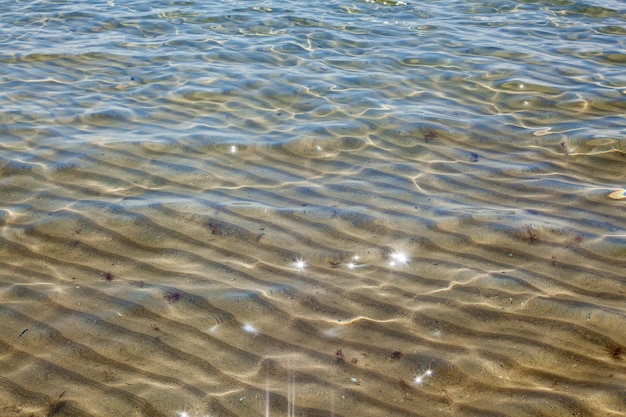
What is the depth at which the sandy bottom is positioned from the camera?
98.1 inches

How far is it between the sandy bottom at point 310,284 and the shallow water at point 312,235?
12 mm

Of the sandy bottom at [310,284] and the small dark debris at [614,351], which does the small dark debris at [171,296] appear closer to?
the sandy bottom at [310,284]

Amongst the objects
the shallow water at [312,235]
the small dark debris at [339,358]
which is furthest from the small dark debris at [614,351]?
the small dark debris at [339,358]

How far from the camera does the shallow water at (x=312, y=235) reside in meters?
2.54

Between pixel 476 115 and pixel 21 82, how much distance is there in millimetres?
4655

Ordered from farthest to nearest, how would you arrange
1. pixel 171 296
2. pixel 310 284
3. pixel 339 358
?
pixel 310 284 → pixel 171 296 → pixel 339 358

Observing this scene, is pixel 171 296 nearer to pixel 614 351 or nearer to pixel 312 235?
pixel 312 235

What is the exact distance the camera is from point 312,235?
3.50 m

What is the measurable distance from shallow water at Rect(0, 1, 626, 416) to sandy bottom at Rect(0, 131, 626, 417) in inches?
0.5

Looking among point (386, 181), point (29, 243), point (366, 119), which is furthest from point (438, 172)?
point (29, 243)

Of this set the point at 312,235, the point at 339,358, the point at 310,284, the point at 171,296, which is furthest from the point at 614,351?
the point at 171,296

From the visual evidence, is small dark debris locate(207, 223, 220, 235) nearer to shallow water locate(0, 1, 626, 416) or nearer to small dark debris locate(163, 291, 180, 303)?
shallow water locate(0, 1, 626, 416)

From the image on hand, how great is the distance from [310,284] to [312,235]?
459mm

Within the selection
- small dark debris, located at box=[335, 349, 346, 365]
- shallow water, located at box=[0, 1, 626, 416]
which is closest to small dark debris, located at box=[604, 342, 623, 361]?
shallow water, located at box=[0, 1, 626, 416]
